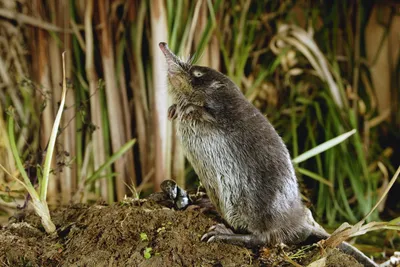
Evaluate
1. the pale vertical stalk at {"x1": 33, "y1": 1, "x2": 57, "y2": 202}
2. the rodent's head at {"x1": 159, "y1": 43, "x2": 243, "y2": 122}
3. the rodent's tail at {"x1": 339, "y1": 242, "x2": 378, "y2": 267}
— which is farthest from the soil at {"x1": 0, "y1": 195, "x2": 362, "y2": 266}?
the pale vertical stalk at {"x1": 33, "y1": 1, "x2": 57, "y2": 202}

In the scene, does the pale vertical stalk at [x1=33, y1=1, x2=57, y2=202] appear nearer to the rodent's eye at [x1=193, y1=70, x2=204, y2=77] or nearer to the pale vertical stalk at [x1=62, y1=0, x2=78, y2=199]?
the pale vertical stalk at [x1=62, y1=0, x2=78, y2=199]

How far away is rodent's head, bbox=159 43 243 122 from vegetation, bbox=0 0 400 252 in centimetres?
59

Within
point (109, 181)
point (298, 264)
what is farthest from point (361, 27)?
point (298, 264)

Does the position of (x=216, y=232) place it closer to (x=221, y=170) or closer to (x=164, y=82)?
(x=221, y=170)

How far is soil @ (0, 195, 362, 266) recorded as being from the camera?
101 cm

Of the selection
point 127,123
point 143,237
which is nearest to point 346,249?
point 143,237

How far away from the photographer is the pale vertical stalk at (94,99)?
1.92m

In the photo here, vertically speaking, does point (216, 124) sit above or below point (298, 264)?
above

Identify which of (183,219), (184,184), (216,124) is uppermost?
(216,124)

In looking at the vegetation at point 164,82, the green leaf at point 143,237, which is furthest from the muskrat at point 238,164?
the vegetation at point 164,82

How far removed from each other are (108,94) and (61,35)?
29cm

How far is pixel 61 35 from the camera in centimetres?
200

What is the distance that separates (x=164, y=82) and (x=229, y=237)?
0.92m

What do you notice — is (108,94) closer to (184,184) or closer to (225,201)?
(184,184)
